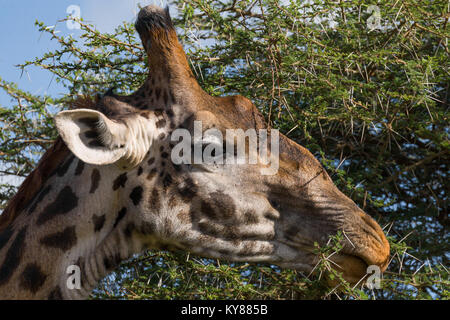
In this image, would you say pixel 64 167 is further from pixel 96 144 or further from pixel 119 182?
pixel 96 144

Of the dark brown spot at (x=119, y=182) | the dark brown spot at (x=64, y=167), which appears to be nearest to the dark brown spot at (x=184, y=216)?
the dark brown spot at (x=119, y=182)

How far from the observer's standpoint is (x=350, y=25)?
482 cm

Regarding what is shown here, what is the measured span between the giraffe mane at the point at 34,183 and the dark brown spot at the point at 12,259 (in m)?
0.26

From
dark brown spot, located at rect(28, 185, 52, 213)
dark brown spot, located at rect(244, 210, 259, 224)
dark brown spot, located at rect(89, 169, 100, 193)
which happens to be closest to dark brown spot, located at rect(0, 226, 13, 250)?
dark brown spot, located at rect(28, 185, 52, 213)

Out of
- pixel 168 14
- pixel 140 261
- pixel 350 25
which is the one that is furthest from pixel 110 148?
pixel 350 25

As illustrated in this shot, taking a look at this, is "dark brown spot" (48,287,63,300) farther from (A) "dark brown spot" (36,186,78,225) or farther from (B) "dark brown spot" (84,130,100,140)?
(B) "dark brown spot" (84,130,100,140)

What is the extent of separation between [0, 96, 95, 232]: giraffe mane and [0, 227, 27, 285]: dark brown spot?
0.26 metres

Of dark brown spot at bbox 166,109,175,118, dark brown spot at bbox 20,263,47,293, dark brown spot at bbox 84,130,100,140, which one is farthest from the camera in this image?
dark brown spot at bbox 166,109,175,118

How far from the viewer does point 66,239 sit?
2.98 metres

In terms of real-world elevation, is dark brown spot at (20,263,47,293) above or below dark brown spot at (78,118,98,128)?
below

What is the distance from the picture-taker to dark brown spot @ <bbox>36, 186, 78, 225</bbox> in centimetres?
302

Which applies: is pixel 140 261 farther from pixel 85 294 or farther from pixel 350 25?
pixel 350 25

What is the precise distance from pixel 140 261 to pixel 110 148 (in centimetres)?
190

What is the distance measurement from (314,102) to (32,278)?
242 cm
